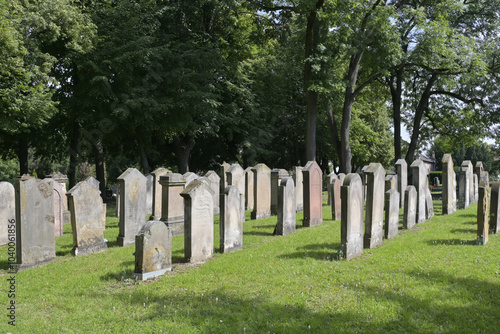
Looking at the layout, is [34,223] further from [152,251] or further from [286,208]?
[286,208]

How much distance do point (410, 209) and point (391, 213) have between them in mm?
1554

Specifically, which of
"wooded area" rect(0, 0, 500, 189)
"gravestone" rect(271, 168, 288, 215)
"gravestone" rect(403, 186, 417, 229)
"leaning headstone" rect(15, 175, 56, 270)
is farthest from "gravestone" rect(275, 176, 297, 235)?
"wooded area" rect(0, 0, 500, 189)

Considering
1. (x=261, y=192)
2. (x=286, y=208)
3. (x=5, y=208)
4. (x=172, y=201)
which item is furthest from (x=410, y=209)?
(x=5, y=208)

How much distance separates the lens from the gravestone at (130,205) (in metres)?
9.63

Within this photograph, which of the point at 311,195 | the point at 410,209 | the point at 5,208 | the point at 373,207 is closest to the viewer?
the point at 373,207

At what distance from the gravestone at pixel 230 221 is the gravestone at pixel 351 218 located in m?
2.25

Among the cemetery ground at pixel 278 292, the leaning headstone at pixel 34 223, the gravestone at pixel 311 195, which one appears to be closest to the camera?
the cemetery ground at pixel 278 292

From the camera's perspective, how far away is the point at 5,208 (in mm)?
10023

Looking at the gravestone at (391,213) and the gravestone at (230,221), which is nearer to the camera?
the gravestone at (230,221)

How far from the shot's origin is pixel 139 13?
21047 mm

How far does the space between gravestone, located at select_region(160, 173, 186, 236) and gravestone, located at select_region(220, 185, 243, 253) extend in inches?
90.0

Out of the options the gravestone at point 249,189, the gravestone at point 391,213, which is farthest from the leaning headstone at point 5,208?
the gravestone at point 391,213

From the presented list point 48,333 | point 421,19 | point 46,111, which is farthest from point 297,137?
point 48,333

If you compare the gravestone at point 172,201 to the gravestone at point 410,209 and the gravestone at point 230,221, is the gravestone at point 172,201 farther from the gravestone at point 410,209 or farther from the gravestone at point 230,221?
the gravestone at point 410,209
